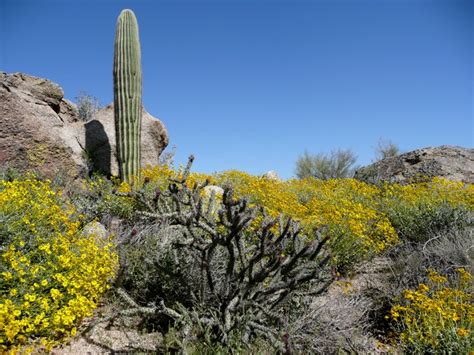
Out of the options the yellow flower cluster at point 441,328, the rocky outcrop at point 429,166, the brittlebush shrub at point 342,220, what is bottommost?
the yellow flower cluster at point 441,328

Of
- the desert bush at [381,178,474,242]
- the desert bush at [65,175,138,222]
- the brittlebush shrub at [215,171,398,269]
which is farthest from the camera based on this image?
the desert bush at [381,178,474,242]

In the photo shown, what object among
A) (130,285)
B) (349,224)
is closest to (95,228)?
(130,285)

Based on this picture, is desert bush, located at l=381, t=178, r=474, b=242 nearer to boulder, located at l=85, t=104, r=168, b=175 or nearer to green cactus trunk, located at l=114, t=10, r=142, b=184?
green cactus trunk, located at l=114, t=10, r=142, b=184

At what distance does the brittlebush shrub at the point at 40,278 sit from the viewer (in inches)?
94.5

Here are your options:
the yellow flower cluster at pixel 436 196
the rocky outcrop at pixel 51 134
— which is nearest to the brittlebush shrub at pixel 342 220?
the yellow flower cluster at pixel 436 196

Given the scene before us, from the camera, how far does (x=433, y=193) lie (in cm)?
639

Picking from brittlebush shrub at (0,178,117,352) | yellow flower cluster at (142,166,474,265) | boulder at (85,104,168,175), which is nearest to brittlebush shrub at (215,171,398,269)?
yellow flower cluster at (142,166,474,265)

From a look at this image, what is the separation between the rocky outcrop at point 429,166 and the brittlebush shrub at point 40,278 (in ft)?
25.6

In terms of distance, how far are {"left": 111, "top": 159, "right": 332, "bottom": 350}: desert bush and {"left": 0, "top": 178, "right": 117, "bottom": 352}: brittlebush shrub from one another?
0.30 m

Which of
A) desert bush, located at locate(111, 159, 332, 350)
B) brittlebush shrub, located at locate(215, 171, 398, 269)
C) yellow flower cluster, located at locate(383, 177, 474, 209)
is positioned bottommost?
desert bush, located at locate(111, 159, 332, 350)

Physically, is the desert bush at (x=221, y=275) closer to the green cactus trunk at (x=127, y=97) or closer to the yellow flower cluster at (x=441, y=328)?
the yellow flower cluster at (x=441, y=328)

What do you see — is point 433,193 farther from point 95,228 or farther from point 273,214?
point 95,228

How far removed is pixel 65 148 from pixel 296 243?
5414 mm

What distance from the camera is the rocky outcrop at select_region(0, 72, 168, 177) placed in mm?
6148
